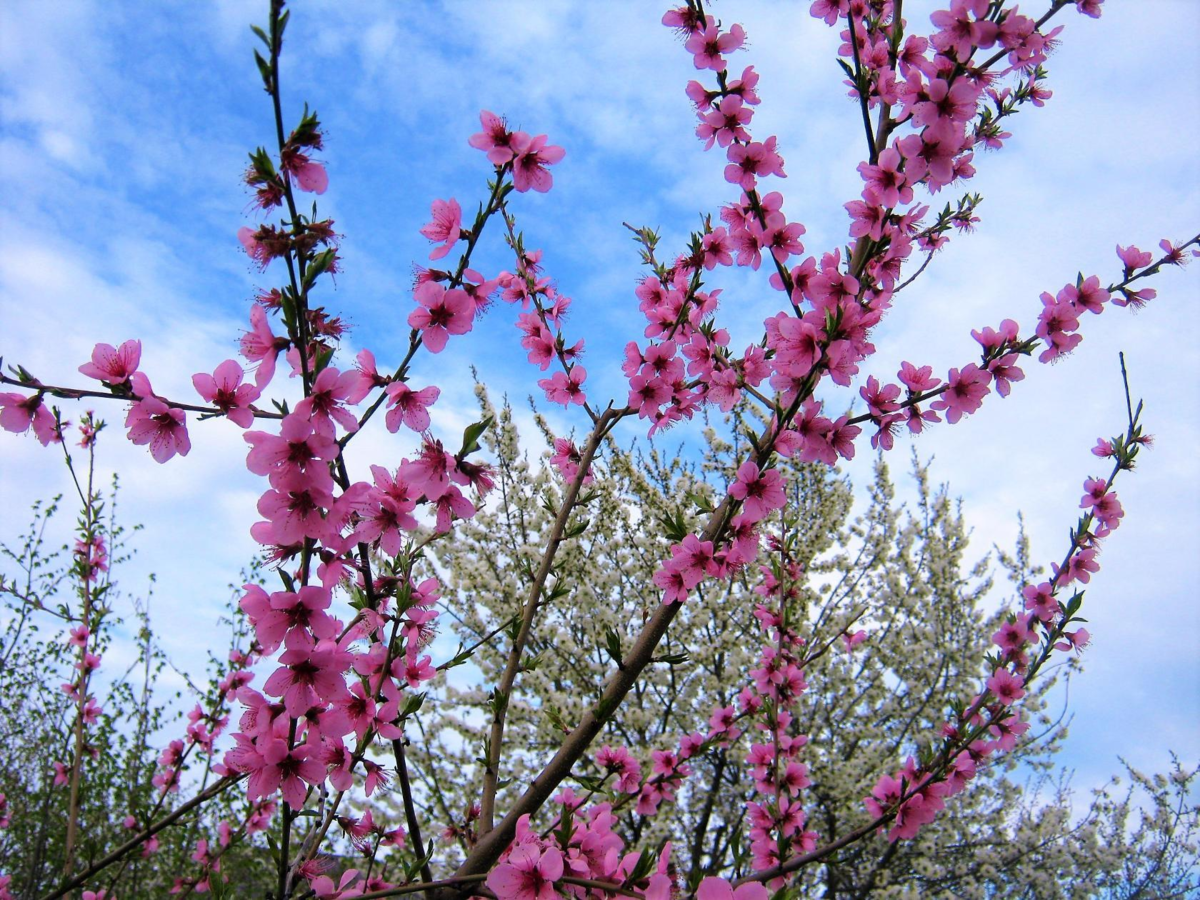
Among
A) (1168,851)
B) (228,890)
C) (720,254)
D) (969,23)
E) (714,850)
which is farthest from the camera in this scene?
(1168,851)

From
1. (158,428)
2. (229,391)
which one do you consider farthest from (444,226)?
(158,428)

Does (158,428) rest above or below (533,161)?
below

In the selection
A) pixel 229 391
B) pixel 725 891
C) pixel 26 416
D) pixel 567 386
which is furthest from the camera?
pixel 567 386

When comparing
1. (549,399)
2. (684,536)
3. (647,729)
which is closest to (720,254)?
(549,399)

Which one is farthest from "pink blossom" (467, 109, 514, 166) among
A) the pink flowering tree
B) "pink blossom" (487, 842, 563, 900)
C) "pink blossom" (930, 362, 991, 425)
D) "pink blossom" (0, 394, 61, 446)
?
"pink blossom" (487, 842, 563, 900)

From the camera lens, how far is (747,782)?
23.8 ft

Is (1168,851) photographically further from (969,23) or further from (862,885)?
(969,23)

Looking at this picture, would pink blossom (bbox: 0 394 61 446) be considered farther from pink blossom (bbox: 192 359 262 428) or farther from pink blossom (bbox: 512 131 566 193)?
pink blossom (bbox: 512 131 566 193)

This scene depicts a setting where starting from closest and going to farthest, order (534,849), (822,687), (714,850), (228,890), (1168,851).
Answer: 1. (534,849)
2. (228,890)
3. (714,850)
4. (822,687)
5. (1168,851)

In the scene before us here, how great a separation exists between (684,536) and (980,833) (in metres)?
8.39

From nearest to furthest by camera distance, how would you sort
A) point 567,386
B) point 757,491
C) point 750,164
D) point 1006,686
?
point 757,491 < point 750,164 < point 567,386 < point 1006,686

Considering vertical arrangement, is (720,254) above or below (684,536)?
above

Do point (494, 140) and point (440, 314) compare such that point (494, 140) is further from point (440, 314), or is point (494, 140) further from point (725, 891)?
point (725, 891)

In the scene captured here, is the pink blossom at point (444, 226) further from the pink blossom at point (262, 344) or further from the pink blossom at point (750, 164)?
the pink blossom at point (750, 164)
